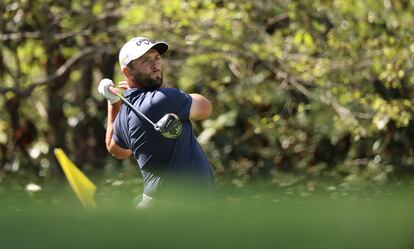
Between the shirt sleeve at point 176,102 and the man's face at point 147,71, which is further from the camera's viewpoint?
the man's face at point 147,71

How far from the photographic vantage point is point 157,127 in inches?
155

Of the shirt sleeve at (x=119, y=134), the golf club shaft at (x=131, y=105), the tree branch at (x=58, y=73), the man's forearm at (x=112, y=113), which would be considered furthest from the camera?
the tree branch at (x=58, y=73)

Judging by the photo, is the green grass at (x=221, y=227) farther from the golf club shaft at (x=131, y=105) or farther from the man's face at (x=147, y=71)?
the man's face at (x=147, y=71)

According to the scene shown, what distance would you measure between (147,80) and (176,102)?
0.73 ft

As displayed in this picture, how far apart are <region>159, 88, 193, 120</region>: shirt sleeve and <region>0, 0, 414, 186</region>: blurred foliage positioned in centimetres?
494

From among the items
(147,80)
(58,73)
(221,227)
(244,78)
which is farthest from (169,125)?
(58,73)

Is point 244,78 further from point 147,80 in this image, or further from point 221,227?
point 221,227

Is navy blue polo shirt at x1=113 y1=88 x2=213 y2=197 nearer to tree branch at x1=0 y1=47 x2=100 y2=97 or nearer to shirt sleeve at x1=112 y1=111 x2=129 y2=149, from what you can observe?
shirt sleeve at x1=112 y1=111 x2=129 y2=149

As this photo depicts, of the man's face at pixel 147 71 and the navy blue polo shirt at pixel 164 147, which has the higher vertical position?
the man's face at pixel 147 71

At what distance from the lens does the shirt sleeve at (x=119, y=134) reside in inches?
171

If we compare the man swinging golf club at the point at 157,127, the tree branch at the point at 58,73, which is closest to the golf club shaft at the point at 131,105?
the man swinging golf club at the point at 157,127

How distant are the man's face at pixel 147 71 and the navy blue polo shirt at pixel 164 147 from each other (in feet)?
0.21

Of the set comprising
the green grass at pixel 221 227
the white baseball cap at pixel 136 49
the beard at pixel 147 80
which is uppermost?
the white baseball cap at pixel 136 49

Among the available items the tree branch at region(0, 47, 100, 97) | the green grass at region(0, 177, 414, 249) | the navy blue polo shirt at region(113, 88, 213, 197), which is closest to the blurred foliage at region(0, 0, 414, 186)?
the tree branch at region(0, 47, 100, 97)
